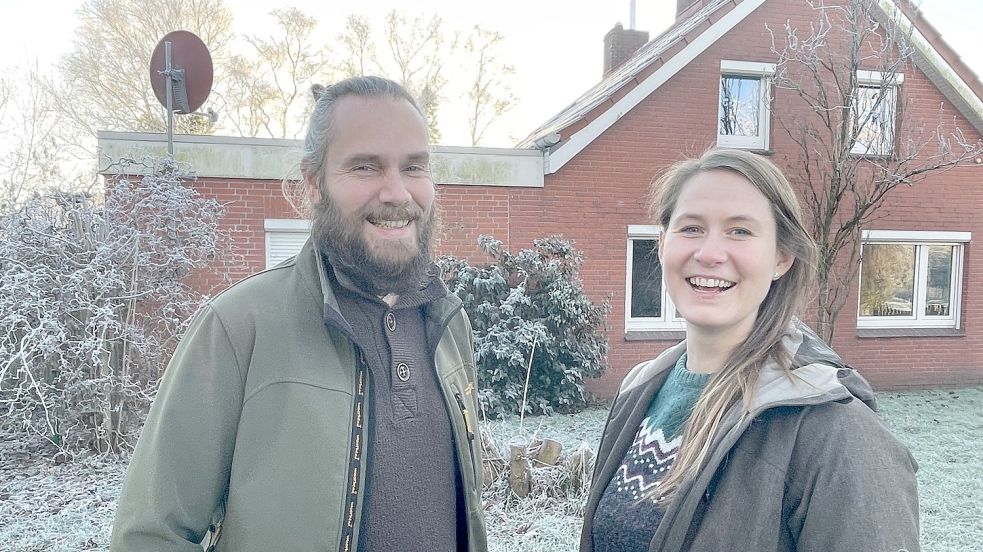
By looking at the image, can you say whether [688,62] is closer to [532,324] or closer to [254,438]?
[532,324]

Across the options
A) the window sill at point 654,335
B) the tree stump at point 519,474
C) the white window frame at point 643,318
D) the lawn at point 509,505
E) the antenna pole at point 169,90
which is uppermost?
the antenna pole at point 169,90

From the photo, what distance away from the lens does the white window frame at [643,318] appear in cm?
875

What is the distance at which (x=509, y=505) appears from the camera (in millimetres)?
4488

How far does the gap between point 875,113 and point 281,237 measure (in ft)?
26.4

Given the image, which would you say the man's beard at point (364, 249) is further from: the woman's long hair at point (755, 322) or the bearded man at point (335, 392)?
the woman's long hair at point (755, 322)

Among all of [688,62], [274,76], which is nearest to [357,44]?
[274,76]

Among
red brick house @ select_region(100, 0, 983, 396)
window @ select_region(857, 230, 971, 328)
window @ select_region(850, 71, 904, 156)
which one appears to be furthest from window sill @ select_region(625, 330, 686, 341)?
window @ select_region(850, 71, 904, 156)

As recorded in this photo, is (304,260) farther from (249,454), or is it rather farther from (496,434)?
(496,434)

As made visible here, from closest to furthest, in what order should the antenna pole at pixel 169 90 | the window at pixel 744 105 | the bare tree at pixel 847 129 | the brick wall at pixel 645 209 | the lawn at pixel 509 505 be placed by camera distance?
the lawn at pixel 509 505, the antenna pole at pixel 169 90, the brick wall at pixel 645 209, the bare tree at pixel 847 129, the window at pixel 744 105

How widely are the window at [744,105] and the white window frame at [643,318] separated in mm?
1841

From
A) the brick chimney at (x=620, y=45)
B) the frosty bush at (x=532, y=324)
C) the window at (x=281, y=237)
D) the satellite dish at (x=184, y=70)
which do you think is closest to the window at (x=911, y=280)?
the frosty bush at (x=532, y=324)

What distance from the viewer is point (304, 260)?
187cm

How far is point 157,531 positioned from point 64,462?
5.11 m

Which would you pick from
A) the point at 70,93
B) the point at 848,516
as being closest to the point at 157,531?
the point at 848,516
